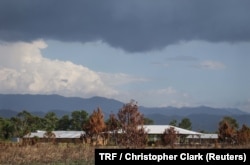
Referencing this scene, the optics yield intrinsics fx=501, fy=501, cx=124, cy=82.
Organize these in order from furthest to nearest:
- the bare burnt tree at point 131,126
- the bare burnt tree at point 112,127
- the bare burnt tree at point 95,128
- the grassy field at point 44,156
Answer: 1. the bare burnt tree at point 95,128
2. the bare burnt tree at point 112,127
3. the bare burnt tree at point 131,126
4. the grassy field at point 44,156

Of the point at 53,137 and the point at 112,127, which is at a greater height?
the point at 112,127

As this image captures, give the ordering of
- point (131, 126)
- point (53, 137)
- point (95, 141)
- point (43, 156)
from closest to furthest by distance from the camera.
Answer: point (43, 156) → point (131, 126) → point (95, 141) → point (53, 137)

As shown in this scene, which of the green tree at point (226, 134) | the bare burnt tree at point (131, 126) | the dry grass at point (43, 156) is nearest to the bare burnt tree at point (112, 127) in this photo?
the bare burnt tree at point (131, 126)

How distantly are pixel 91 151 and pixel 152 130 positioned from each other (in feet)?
189

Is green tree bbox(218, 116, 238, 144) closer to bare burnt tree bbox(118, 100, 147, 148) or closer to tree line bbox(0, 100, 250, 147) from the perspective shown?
tree line bbox(0, 100, 250, 147)

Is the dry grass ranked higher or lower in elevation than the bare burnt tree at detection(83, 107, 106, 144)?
lower

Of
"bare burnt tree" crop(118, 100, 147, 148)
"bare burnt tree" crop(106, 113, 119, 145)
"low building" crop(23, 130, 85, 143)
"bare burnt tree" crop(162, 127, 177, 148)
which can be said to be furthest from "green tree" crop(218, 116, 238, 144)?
"bare burnt tree" crop(118, 100, 147, 148)

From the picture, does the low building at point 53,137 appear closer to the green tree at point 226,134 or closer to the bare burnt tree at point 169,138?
the bare burnt tree at point 169,138

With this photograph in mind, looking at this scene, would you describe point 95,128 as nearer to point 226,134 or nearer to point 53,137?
point 53,137

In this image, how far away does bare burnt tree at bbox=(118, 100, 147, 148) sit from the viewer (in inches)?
1415

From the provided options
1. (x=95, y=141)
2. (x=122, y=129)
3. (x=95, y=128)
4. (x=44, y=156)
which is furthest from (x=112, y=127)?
(x=44, y=156)

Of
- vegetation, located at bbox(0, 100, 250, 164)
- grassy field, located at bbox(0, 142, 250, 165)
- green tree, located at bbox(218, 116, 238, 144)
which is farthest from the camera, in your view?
green tree, located at bbox(218, 116, 238, 144)

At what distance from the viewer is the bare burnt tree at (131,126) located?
3594 centimetres

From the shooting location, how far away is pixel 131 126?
36.9 meters
